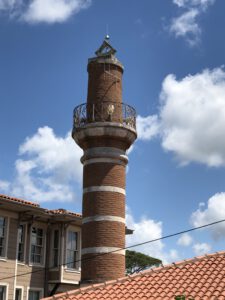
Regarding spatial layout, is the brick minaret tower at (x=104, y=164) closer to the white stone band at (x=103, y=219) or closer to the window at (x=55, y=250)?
the white stone band at (x=103, y=219)

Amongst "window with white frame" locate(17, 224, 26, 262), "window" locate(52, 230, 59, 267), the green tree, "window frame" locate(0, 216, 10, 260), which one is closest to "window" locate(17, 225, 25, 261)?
"window with white frame" locate(17, 224, 26, 262)

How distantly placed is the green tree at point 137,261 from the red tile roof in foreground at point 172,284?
49041mm

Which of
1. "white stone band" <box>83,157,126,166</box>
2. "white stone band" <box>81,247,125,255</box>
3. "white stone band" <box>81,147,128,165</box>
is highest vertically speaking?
"white stone band" <box>81,147,128,165</box>

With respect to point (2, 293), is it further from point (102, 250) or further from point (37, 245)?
point (102, 250)

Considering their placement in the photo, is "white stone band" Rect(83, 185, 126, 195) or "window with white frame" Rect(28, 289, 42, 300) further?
"window with white frame" Rect(28, 289, 42, 300)

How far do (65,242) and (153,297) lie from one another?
13889mm

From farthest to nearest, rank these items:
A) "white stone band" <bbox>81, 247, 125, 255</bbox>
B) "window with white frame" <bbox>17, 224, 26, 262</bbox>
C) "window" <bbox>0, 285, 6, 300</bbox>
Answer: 1. "window with white frame" <bbox>17, 224, 26, 262</bbox>
2. "window" <bbox>0, 285, 6, 300</bbox>
3. "white stone band" <bbox>81, 247, 125, 255</bbox>

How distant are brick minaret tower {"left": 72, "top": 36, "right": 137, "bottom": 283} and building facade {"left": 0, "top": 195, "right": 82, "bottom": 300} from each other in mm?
4519

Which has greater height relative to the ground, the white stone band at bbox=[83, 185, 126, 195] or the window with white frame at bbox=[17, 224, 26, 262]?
the white stone band at bbox=[83, 185, 126, 195]

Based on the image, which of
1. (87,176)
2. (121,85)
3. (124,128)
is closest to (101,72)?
(121,85)

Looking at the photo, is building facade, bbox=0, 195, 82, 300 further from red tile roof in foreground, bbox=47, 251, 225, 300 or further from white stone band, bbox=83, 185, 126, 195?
red tile roof in foreground, bbox=47, 251, 225, 300

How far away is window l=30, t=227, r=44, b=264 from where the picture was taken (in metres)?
28.0

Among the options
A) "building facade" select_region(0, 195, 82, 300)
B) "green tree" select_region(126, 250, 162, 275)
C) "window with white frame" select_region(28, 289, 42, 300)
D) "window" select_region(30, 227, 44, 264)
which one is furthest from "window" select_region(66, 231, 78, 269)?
"green tree" select_region(126, 250, 162, 275)

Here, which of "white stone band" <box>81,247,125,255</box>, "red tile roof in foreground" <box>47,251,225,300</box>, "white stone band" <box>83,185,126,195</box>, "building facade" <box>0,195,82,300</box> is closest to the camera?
"red tile roof in foreground" <box>47,251,225,300</box>
